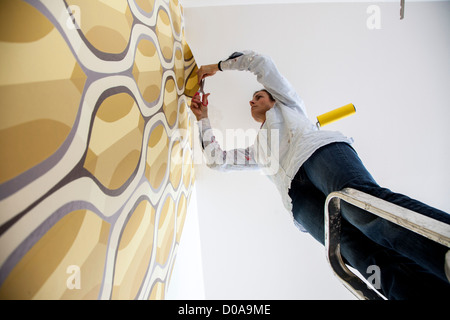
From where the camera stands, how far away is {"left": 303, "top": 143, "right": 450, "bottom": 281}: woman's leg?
482mm

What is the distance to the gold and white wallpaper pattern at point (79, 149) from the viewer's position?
0.31m

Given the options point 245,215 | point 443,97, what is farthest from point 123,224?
point 443,97

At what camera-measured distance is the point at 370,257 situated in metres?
0.71

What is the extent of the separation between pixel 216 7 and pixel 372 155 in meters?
1.63

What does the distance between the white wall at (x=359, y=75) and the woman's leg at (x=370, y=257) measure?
770 millimetres

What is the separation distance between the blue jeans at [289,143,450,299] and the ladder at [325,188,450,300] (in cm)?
8
